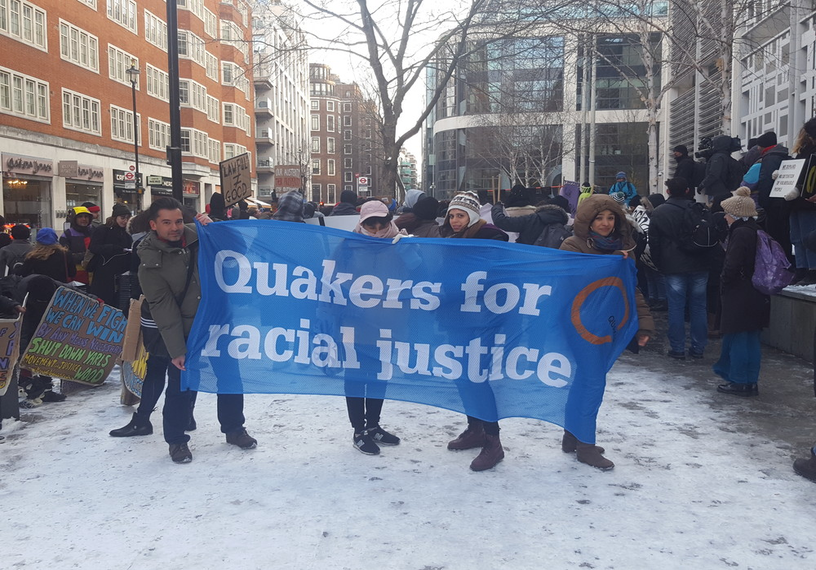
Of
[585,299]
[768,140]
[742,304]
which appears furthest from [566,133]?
[585,299]

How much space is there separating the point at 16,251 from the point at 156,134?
137 feet

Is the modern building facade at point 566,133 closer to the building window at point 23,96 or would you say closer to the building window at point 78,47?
the building window at point 78,47

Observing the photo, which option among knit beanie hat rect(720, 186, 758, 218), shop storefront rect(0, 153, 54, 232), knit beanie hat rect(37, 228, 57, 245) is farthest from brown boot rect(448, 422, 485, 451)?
shop storefront rect(0, 153, 54, 232)

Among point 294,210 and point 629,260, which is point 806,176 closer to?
point 629,260

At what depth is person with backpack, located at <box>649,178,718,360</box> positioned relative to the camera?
918cm

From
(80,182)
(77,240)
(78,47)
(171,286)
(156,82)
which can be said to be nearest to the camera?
(171,286)

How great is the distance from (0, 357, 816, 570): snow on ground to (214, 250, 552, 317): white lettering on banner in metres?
1.14

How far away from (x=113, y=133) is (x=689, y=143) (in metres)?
29.3

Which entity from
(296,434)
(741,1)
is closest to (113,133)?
(741,1)

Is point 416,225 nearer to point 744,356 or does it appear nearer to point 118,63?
point 744,356

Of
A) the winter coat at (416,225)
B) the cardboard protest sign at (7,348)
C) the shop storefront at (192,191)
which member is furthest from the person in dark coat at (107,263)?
the shop storefront at (192,191)

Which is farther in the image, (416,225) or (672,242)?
(672,242)

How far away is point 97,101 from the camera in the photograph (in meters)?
39.2

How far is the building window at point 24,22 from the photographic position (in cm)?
2978
